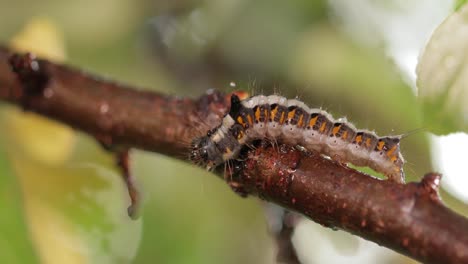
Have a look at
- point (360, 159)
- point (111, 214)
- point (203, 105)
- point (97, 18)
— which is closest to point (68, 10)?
point (97, 18)

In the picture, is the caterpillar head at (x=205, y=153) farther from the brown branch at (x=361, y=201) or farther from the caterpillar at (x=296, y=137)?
the brown branch at (x=361, y=201)

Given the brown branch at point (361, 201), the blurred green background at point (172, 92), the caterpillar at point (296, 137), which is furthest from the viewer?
the blurred green background at point (172, 92)

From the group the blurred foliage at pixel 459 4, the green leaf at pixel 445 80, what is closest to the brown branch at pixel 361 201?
the green leaf at pixel 445 80

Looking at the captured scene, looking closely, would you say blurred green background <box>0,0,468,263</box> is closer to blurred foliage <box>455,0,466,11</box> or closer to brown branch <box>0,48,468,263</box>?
brown branch <box>0,48,468,263</box>

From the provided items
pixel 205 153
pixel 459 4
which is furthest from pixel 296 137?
pixel 459 4

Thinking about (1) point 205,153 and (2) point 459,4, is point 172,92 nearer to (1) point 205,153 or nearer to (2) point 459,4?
(1) point 205,153

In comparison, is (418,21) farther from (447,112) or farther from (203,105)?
(447,112)

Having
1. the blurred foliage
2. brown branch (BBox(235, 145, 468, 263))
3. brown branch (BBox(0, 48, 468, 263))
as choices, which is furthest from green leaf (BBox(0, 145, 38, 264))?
the blurred foliage
